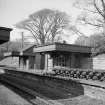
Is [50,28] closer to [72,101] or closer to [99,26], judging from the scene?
[99,26]

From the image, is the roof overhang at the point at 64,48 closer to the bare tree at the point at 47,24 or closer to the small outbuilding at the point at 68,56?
the small outbuilding at the point at 68,56

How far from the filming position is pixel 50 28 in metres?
38.5

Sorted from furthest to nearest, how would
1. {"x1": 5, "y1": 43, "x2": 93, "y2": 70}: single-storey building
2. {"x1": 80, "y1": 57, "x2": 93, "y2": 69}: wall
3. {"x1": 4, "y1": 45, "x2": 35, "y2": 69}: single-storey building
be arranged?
1. {"x1": 4, "y1": 45, "x2": 35, "y2": 69}: single-storey building
2. {"x1": 80, "y1": 57, "x2": 93, "y2": 69}: wall
3. {"x1": 5, "y1": 43, "x2": 93, "y2": 70}: single-storey building

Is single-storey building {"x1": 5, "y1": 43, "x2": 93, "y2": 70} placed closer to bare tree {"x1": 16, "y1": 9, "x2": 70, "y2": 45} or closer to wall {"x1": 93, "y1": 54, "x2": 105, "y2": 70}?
wall {"x1": 93, "y1": 54, "x2": 105, "y2": 70}

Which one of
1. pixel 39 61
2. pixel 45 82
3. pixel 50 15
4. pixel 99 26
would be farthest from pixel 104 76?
pixel 50 15

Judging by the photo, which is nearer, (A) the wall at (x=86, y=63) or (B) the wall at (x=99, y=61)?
(B) the wall at (x=99, y=61)

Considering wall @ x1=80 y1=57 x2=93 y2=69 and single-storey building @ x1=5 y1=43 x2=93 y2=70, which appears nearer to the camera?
single-storey building @ x1=5 y1=43 x2=93 y2=70

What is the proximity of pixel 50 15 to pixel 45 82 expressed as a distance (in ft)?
96.4

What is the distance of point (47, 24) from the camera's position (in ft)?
127

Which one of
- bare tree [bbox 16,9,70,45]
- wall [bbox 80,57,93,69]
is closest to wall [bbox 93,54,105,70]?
wall [bbox 80,57,93,69]

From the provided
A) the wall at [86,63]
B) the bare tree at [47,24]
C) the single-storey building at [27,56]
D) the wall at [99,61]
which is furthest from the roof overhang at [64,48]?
the bare tree at [47,24]

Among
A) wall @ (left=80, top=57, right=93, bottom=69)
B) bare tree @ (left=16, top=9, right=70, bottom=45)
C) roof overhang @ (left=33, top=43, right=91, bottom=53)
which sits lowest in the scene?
wall @ (left=80, top=57, right=93, bottom=69)

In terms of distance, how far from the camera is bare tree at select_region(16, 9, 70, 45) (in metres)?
37.1

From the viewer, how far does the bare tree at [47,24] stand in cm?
3706
